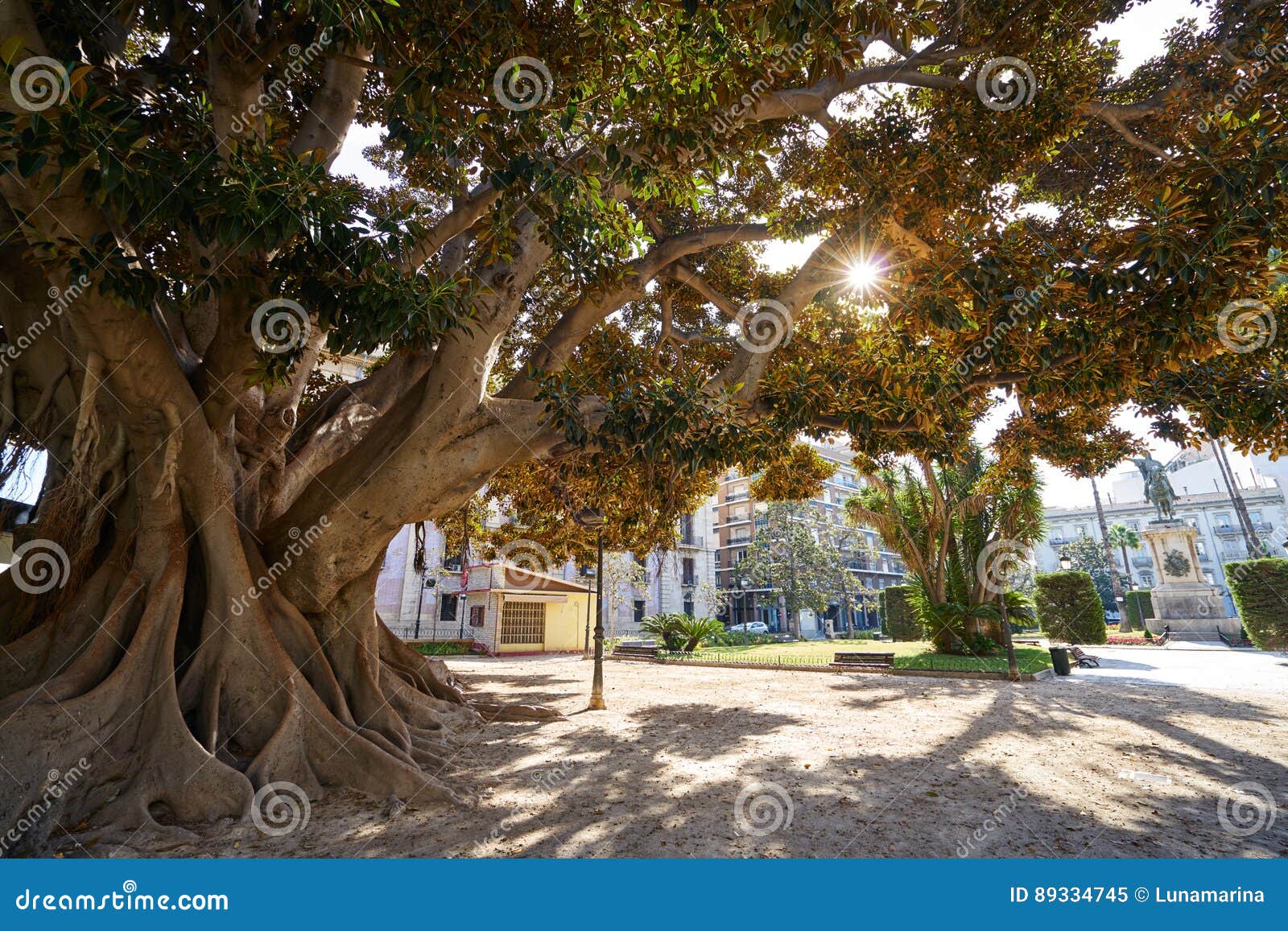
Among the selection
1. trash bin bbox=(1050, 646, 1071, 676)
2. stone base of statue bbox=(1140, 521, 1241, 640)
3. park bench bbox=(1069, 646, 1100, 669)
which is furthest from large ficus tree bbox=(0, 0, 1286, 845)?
stone base of statue bbox=(1140, 521, 1241, 640)

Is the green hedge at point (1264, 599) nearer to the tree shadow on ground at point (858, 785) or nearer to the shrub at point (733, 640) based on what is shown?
the tree shadow on ground at point (858, 785)

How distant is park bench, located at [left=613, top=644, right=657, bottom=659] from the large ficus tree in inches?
596

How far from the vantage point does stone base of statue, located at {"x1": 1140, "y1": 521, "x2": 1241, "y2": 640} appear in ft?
82.5

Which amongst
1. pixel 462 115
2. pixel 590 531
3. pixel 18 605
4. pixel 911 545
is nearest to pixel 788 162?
pixel 462 115

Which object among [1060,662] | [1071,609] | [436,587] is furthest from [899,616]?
[436,587]

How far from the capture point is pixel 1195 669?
48.3ft

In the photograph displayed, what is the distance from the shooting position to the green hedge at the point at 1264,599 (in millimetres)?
18734

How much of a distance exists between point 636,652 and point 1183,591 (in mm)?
24157

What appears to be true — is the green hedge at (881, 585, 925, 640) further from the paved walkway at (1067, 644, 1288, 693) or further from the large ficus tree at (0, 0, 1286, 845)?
the large ficus tree at (0, 0, 1286, 845)

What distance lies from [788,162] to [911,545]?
495 inches

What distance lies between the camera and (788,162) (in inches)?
372

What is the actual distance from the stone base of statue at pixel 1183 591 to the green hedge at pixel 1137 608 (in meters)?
7.86

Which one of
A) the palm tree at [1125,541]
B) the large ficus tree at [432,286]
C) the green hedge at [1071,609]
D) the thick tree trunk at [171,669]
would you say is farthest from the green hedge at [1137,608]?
the thick tree trunk at [171,669]

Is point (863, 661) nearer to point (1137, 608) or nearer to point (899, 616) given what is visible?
point (899, 616)
